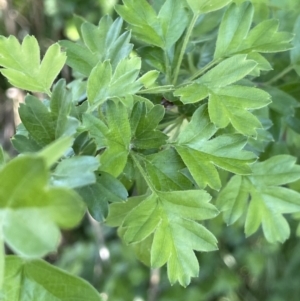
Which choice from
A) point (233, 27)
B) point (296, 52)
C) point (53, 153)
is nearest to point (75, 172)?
point (53, 153)

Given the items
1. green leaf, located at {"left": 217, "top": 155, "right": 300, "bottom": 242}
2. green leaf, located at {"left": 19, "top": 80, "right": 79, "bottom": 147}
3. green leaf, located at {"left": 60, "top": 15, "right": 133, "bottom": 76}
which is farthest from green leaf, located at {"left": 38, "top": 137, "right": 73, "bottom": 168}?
green leaf, located at {"left": 217, "top": 155, "right": 300, "bottom": 242}

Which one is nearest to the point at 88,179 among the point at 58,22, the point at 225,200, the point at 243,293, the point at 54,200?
the point at 54,200

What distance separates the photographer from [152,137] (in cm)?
44

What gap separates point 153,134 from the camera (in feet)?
1.45

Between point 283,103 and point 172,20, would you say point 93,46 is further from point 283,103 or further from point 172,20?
point 283,103

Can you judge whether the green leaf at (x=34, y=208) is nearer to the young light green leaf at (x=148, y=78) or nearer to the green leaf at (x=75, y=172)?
the green leaf at (x=75, y=172)

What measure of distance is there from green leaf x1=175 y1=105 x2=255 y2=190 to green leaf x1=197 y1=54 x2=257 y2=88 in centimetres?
3

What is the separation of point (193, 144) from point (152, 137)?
53 mm

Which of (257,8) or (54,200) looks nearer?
(54,200)

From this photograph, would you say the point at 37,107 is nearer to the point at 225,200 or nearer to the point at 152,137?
the point at 152,137

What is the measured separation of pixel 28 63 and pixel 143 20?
15 centimetres

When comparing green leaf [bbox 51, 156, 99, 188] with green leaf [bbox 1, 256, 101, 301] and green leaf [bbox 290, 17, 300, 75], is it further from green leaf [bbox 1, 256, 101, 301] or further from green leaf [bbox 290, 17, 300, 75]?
green leaf [bbox 290, 17, 300, 75]

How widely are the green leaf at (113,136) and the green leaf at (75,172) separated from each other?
2.9 inches

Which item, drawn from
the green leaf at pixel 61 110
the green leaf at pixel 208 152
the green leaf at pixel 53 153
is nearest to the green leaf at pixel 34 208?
the green leaf at pixel 53 153
